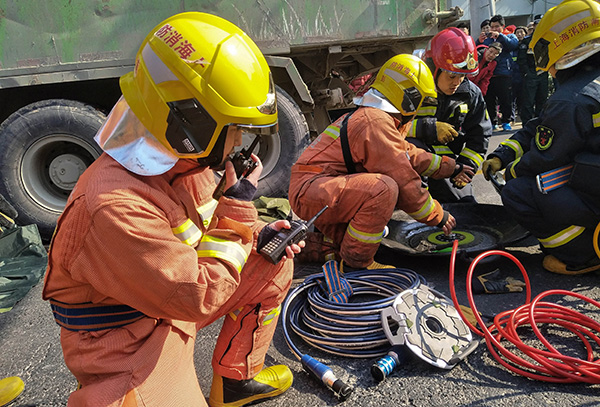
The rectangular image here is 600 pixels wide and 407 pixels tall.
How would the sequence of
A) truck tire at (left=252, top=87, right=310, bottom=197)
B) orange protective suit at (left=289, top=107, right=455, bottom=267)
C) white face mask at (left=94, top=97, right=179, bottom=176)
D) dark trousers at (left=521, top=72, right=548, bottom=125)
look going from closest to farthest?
1. white face mask at (left=94, top=97, right=179, bottom=176)
2. orange protective suit at (left=289, top=107, right=455, bottom=267)
3. truck tire at (left=252, top=87, right=310, bottom=197)
4. dark trousers at (left=521, top=72, right=548, bottom=125)

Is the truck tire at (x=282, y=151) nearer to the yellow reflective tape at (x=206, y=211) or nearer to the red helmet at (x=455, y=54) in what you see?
the red helmet at (x=455, y=54)

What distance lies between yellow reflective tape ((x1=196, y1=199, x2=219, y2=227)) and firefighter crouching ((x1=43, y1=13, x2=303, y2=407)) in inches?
4.4

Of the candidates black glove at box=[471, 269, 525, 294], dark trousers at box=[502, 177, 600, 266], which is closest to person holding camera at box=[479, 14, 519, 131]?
dark trousers at box=[502, 177, 600, 266]

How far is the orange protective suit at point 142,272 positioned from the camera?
1.49m

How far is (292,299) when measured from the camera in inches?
114

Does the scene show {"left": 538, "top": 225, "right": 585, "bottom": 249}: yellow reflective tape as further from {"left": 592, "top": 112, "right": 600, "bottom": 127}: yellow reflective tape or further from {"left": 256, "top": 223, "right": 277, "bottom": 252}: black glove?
{"left": 256, "top": 223, "right": 277, "bottom": 252}: black glove

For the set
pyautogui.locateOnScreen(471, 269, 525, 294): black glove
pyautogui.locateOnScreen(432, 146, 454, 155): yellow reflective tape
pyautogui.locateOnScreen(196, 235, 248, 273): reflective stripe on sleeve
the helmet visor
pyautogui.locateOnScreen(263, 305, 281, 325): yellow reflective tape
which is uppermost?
the helmet visor

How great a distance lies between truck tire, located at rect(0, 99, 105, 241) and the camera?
4.45 meters

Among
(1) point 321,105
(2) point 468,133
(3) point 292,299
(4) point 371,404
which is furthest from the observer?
(1) point 321,105

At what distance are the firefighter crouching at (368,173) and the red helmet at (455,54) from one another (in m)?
0.80

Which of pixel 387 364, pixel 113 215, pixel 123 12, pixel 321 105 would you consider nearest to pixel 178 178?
pixel 113 215

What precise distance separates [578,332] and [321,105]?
4.37 m

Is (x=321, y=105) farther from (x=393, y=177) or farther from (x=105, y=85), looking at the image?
(x=393, y=177)

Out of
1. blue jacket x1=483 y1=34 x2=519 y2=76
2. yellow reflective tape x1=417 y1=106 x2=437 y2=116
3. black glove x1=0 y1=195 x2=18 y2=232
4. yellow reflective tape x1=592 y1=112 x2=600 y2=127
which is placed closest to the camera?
yellow reflective tape x1=592 y1=112 x2=600 y2=127
